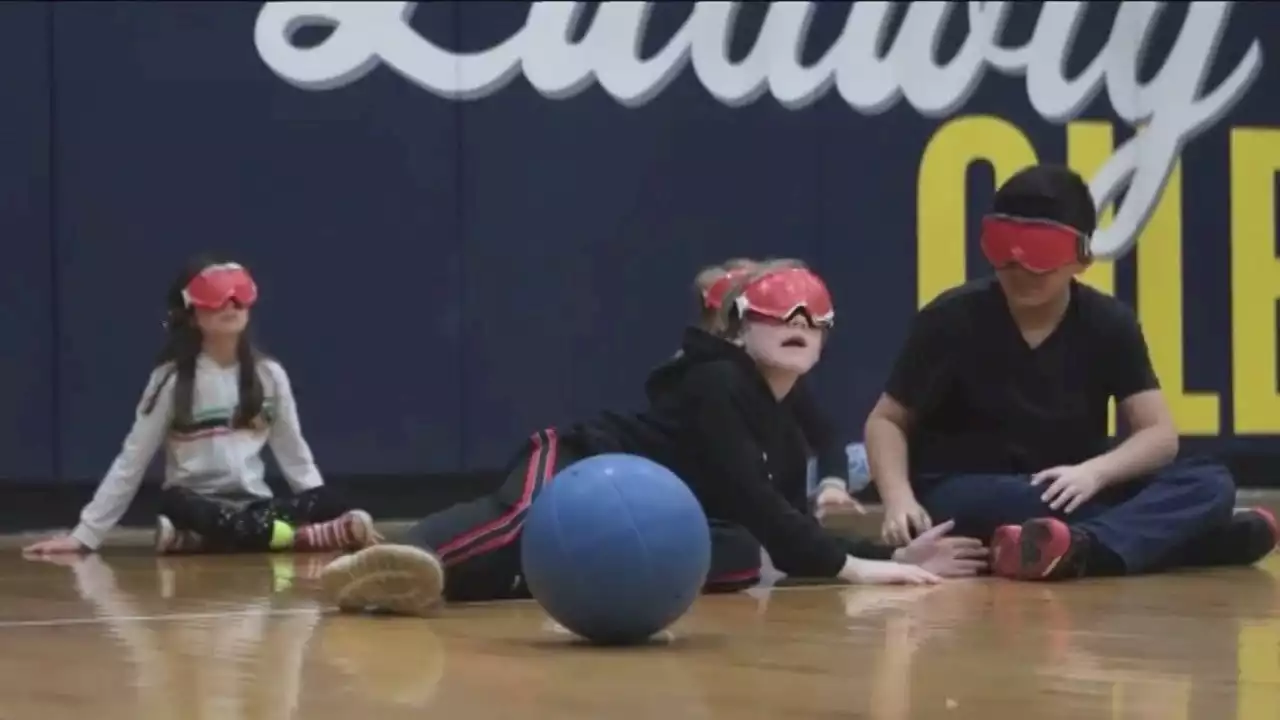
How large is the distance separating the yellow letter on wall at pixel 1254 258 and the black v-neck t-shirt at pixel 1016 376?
3924 mm

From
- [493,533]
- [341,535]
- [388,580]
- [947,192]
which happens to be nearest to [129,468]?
[341,535]

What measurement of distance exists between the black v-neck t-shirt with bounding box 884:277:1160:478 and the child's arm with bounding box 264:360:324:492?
238cm

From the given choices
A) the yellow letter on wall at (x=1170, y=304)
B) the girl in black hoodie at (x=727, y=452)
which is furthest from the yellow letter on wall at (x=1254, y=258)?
the girl in black hoodie at (x=727, y=452)

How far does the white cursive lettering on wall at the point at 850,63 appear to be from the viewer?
26.1 ft

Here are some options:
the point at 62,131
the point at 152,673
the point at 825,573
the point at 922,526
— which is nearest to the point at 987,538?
the point at 922,526

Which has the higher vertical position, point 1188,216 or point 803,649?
point 1188,216

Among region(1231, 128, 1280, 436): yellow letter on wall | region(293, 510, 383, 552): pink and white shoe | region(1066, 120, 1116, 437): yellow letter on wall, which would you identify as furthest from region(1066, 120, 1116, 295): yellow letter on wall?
region(293, 510, 383, 552): pink and white shoe

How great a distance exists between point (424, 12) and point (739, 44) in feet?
4.24

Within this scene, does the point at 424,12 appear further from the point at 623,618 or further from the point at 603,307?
the point at 623,618

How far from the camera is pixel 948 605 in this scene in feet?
14.3

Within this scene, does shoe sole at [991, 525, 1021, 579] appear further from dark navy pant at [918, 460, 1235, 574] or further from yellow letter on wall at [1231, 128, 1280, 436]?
yellow letter on wall at [1231, 128, 1280, 436]

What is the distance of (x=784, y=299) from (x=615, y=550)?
1.18m

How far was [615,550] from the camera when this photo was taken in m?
3.66

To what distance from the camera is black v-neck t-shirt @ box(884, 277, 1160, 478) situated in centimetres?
519
